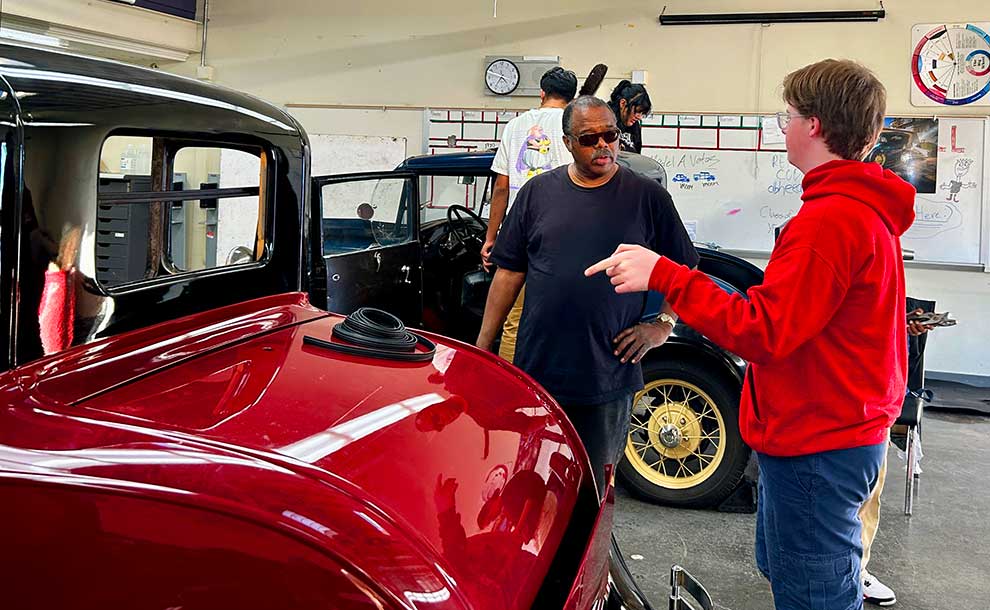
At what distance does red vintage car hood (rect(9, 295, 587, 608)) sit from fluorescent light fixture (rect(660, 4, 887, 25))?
22.1 feet

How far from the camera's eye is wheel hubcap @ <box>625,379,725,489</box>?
14.4 ft

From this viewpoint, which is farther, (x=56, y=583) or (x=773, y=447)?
(x=773, y=447)

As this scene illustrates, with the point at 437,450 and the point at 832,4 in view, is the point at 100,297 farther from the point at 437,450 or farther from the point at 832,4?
the point at 832,4

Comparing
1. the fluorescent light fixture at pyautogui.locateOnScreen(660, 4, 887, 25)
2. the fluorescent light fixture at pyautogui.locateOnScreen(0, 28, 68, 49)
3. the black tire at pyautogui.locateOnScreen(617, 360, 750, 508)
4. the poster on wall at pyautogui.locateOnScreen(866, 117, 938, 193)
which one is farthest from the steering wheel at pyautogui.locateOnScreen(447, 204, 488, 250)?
the poster on wall at pyautogui.locateOnScreen(866, 117, 938, 193)

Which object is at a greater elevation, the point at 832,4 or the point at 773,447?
the point at 832,4

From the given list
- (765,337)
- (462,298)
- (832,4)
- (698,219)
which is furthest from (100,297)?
(832,4)

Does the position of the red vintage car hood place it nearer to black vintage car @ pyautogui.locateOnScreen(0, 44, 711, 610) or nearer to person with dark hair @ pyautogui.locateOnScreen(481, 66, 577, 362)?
black vintage car @ pyautogui.locateOnScreen(0, 44, 711, 610)

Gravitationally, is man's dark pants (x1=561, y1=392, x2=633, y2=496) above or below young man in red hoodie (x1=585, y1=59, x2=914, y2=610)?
below

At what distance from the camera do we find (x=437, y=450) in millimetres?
1600

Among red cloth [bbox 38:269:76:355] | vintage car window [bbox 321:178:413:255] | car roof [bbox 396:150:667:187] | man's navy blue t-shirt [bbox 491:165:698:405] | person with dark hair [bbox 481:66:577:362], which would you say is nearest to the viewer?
red cloth [bbox 38:269:76:355]

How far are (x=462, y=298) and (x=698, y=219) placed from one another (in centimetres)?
367

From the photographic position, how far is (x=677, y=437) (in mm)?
4430

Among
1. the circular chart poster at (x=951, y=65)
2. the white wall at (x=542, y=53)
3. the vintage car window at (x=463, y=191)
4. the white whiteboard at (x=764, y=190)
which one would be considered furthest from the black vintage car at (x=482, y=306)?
the circular chart poster at (x=951, y=65)

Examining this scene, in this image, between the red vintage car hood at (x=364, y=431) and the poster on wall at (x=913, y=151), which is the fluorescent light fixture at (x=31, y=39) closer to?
the red vintage car hood at (x=364, y=431)
